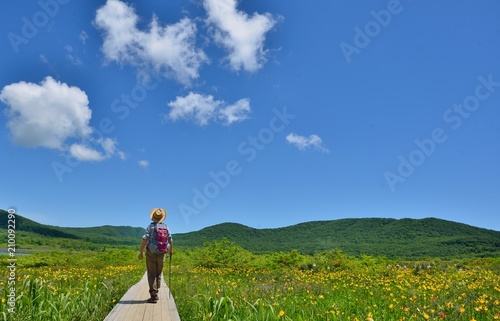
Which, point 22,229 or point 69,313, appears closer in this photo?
point 69,313

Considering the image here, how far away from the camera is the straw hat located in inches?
353

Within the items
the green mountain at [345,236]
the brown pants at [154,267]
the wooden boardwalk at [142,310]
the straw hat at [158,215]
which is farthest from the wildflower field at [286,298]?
the green mountain at [345,236]

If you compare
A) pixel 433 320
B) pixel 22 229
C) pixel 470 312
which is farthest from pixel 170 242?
pixel 22 229

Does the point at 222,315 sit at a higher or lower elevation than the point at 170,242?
lower

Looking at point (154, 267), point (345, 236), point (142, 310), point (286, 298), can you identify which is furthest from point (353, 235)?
point (142, 310)

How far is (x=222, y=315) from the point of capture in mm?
6910

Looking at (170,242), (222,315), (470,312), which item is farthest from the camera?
(170,242)

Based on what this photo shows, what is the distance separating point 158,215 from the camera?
8961 millimetres

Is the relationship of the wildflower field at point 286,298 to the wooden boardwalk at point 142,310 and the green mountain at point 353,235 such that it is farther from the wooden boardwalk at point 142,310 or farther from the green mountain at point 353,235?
the green mountain at point 353,235

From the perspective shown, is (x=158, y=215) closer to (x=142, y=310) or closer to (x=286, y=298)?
(x=142, y=310)

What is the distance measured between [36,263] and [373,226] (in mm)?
123590

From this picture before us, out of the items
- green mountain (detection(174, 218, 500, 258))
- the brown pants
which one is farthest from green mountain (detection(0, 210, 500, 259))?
the brown pants

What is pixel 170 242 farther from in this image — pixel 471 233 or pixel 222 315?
pixel 471 233

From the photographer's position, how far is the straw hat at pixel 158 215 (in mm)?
8969
